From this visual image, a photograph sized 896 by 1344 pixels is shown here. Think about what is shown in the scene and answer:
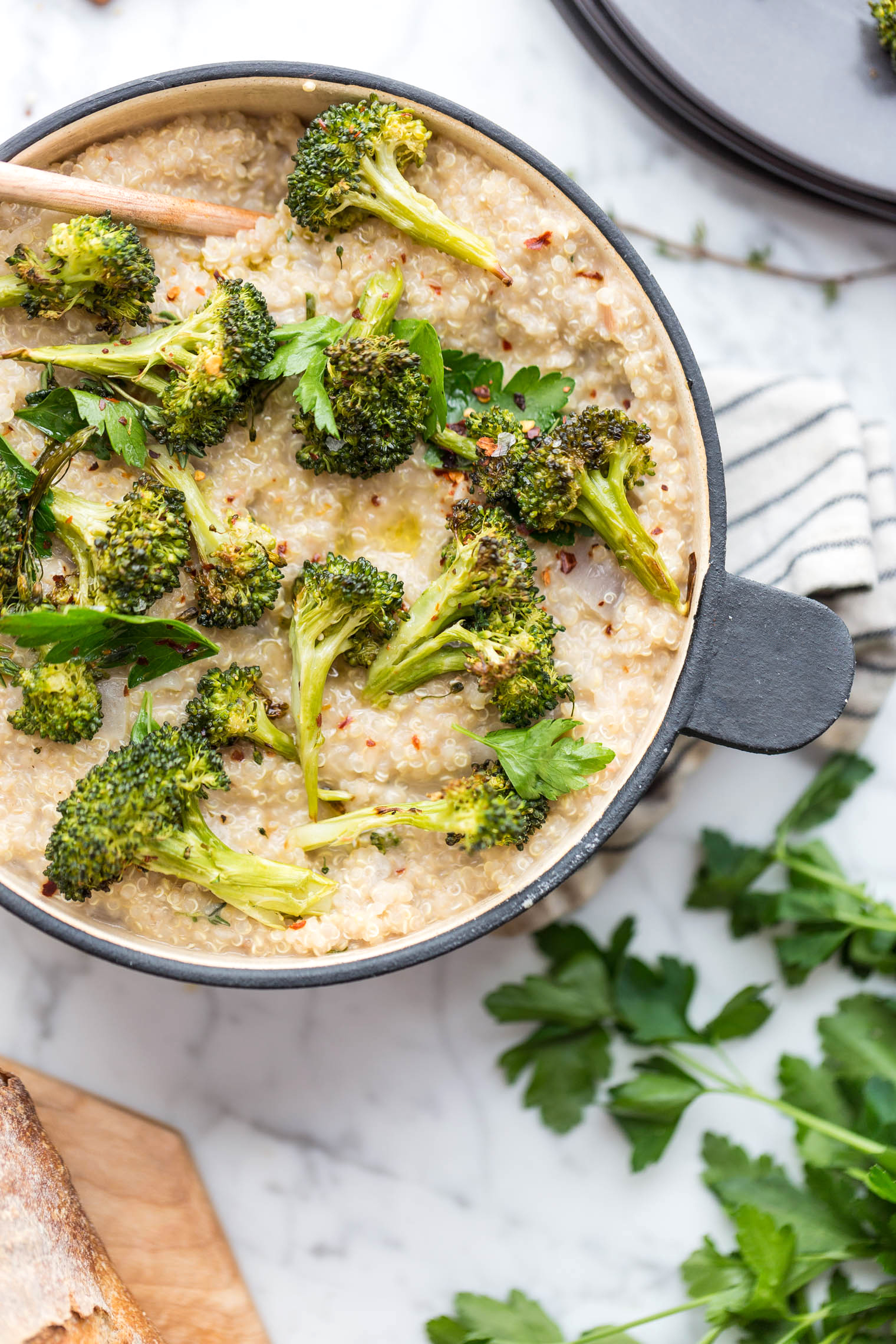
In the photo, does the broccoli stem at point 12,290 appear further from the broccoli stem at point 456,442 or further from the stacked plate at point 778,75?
the stacked plate at point 778,75

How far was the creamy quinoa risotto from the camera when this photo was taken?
2.93 meters

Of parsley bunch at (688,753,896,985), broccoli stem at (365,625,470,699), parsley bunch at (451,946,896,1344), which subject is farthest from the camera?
parsley bunch at (688,753,896,985)

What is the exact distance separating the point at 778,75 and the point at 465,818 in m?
2.50

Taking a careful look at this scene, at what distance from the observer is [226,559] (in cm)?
285

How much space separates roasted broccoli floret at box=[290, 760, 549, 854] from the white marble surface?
0.98 metres

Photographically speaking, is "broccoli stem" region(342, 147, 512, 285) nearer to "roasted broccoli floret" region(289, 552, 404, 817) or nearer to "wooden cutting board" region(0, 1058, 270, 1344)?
"roasted broccoli floret" region(289, 552, 404, 817)

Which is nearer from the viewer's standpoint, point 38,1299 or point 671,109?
point 38,1299

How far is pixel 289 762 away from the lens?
3016 mm

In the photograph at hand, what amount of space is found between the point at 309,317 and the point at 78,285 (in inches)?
22.8

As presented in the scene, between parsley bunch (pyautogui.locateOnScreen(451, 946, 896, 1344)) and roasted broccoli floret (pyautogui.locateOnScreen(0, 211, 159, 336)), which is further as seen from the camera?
parsley bunch (pyautogui.locateOnScreen(451, 946, 896, 1344))

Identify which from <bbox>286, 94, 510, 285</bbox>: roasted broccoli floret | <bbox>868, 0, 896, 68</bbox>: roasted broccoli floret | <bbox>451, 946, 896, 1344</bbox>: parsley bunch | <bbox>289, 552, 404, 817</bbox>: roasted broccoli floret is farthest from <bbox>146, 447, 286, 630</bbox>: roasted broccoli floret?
<bbox>868, 0, 896, 68</bbox>: roasted broccoli floret

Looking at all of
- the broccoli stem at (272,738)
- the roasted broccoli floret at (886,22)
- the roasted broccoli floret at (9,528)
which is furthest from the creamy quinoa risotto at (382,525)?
the roasted broccoli floret at (886,22)

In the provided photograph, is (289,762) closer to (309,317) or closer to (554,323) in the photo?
(309,317)

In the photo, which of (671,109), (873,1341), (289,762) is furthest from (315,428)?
(873,1341)
